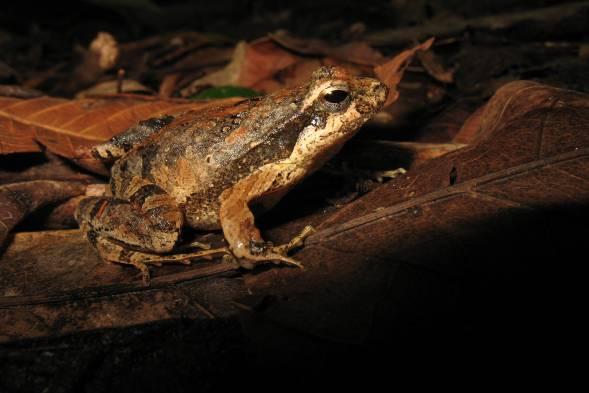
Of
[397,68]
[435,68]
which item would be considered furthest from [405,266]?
[435,68]

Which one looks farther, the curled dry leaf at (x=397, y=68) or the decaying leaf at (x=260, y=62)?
the decaying leaf at (x=260, y=62)

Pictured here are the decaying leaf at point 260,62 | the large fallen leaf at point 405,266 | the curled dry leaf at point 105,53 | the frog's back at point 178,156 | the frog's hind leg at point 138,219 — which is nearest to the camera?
the large fallen leaf at point 405,266

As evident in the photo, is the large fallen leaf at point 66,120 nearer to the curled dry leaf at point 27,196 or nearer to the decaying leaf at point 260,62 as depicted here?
the curled dry leaf at point 27,196

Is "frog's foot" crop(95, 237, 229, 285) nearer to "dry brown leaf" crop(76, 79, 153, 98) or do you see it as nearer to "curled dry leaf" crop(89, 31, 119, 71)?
"dry brown leaf" crop(76, 79, 153, 98)

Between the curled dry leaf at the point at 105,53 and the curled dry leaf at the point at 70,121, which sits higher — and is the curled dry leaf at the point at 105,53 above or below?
above

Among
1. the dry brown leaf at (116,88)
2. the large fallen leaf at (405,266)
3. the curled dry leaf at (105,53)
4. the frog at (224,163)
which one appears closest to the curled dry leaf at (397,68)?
the frog at (224,163)

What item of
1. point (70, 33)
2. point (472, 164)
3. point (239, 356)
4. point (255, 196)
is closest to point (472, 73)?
point (472, 164)

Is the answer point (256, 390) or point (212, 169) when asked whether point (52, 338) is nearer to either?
point (256, 390)

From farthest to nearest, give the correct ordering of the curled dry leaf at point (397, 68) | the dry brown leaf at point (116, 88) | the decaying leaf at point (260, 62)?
the decaying leaf at point (260, 62) → the dry brown leaf at point (116, 88) → the curled dry leaf at point (397, 68)
